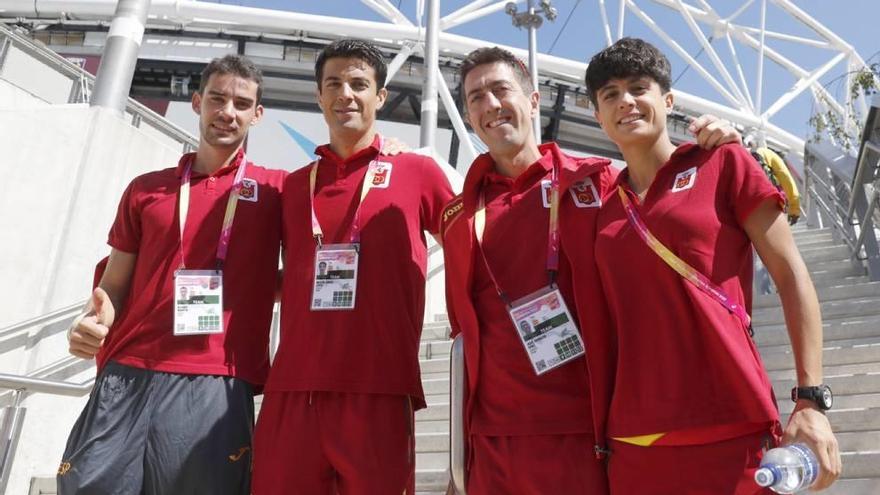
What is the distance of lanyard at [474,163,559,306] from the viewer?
2342 millimetres

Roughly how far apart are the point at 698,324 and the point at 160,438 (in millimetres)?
1875

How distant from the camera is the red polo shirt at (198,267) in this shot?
8.95ft

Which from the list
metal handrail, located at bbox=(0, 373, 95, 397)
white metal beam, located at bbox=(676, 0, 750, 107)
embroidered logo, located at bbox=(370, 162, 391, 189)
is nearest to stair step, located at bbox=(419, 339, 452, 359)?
metal handrail, located at bbox=(0, 373, 95, 397)

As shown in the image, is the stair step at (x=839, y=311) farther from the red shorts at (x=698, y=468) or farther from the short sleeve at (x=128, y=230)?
the short sleeve at (x=128, y=230)

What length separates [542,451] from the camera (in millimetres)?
2131

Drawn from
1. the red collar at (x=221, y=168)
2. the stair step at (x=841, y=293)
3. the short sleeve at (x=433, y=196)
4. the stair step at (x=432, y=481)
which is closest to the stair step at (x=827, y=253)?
the stair step at (x=841, y=293)

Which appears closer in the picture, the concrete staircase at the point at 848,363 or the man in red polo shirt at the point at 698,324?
the man in red polo shirt at the point at 698,324

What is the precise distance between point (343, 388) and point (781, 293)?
141cm

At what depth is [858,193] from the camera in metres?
7.03

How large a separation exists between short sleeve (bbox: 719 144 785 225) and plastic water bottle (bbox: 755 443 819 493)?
68 cm

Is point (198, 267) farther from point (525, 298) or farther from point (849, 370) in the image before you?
point (849, 370)

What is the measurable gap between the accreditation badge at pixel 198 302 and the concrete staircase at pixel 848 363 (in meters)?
2.71

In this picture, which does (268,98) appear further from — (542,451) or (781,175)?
(542,451)

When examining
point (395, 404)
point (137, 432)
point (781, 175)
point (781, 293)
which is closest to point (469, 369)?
point (395, 404)
